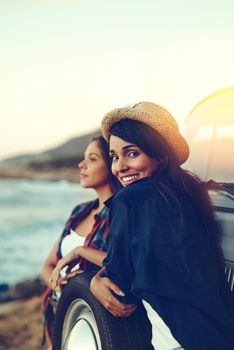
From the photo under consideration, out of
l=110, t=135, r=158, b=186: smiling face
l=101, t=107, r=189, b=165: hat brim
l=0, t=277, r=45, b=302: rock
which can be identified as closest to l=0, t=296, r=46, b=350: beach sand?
l=0, t=277, r=45, b=302: rock

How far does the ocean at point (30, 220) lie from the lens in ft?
19.5

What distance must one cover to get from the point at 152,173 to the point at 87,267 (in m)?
0.79

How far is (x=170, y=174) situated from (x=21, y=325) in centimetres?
284

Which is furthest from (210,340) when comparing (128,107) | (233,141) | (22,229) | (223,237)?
(22,229)

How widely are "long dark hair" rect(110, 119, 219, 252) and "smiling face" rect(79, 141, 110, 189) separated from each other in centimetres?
80

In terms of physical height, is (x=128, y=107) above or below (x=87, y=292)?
above

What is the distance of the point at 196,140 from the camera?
256cm

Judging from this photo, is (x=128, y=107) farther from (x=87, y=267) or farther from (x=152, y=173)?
(x=87, y=267)

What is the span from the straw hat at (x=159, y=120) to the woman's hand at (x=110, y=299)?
54 cm

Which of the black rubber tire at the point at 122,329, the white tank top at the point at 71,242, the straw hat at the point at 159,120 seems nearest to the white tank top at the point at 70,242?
the white tank top at the point at 71,242

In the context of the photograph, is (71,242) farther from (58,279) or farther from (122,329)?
(122,329)

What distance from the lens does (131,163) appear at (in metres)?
1.94

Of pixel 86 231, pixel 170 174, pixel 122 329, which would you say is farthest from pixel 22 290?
pixel 170 174

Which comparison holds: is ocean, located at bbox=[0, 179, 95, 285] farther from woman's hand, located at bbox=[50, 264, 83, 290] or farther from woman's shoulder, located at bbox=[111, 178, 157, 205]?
woman's shoulder, located at bbox=[111, 178, 157, 205]
